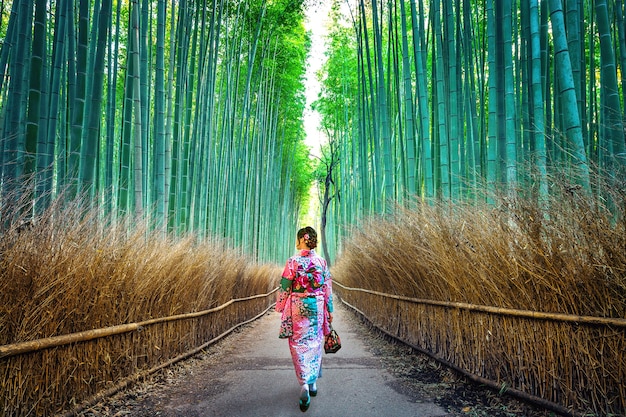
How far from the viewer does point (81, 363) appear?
2770 mm

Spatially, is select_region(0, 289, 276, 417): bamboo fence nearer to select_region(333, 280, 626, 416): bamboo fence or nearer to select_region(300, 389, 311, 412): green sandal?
select_region(300, 389, 311, 412): green sandal

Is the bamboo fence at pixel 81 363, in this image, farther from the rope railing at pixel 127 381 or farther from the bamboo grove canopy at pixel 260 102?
the bamboo grove canopy at pixel 260 102

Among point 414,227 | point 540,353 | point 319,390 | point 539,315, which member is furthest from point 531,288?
point 414,227

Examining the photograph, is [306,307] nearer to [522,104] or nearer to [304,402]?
[304,402]

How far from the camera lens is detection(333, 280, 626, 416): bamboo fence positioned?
221 cm

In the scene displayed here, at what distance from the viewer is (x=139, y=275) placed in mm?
3578

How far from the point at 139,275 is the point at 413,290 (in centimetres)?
276

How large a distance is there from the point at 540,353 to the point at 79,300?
262cm

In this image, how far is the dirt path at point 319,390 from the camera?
116 inches

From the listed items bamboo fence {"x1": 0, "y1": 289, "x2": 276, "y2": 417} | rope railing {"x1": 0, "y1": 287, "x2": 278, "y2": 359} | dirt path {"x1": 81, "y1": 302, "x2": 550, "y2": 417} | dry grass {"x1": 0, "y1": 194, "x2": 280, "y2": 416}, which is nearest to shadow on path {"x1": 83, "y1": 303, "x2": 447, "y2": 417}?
dirt path {"x1": 81, "y1": 302, "x2": 550, "y2": 417}

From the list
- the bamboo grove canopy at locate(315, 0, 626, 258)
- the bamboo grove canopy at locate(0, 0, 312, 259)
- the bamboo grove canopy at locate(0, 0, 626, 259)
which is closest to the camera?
the bamboo grove canopy at locate(315, 0, 626, 258)

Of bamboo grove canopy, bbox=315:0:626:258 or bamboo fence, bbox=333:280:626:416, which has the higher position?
bamboo grove canopy, bbox=315:0:626:258

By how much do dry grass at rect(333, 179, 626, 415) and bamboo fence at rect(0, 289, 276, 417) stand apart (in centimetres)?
233

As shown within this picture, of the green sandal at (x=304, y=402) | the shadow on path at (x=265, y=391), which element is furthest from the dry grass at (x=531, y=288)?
the green sandal at (x=304, y=402)
